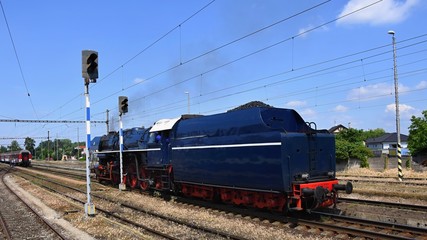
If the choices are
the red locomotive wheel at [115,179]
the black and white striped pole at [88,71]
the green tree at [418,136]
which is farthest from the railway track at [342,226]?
the green tree at [418,136]

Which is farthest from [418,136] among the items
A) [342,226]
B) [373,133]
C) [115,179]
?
[373,133]

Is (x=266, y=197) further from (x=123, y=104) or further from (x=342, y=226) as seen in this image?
(x=123, y=104)

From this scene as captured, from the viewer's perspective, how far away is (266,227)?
9938mm

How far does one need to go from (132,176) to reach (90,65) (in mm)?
9730

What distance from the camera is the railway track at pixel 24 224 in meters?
10.1

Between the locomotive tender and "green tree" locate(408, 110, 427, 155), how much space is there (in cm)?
3571

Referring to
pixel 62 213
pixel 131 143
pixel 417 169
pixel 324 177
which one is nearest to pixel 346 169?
pixel 417 169

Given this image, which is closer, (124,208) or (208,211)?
(208,211)

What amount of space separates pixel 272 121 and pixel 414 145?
38.5 metres

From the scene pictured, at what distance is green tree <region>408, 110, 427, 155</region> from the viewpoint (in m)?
42.4

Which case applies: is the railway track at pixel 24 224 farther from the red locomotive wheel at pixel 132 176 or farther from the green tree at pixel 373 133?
the green tree at pixel 373 133

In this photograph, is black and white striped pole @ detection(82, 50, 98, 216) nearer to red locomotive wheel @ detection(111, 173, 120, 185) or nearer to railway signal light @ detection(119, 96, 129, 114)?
railway signal light @ detection(119, 96, 129, 114)

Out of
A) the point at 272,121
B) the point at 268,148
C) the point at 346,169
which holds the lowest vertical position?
the point at 346,169

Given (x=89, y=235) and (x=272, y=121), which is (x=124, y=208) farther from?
(x=272, y=121)
